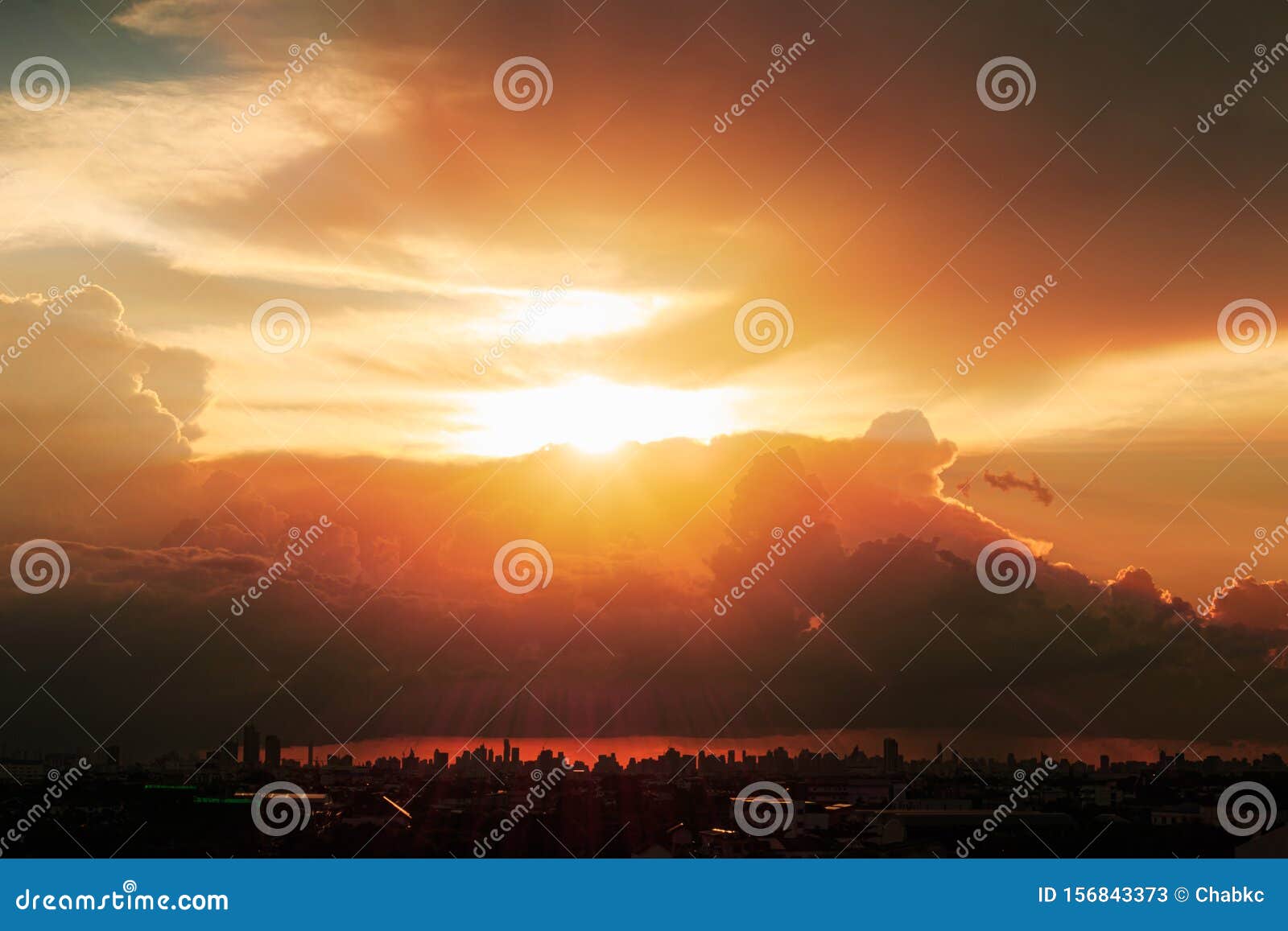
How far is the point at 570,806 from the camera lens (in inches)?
1281

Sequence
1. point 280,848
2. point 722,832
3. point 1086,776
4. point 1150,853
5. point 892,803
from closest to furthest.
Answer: point 280,848 < point 722,832 < point 1150,853 < point 892,803 < point 1086,776

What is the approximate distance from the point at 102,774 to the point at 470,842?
24396 mm

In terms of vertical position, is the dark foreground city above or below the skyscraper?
below

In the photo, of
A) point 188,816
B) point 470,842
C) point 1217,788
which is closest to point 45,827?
point 188,816

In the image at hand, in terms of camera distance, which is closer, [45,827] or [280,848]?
[280,848]

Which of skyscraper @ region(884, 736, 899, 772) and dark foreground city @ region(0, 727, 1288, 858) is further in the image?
skyscraper @ region(884, 736, 899, 772)

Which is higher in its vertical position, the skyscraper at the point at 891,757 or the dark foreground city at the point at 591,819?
the skyscraper at the point at 891,757

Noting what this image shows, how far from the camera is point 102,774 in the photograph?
4494 centimetres

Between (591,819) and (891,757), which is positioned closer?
(591,819)

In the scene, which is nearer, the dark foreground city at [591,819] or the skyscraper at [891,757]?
the dark foreground city at [591,819]
